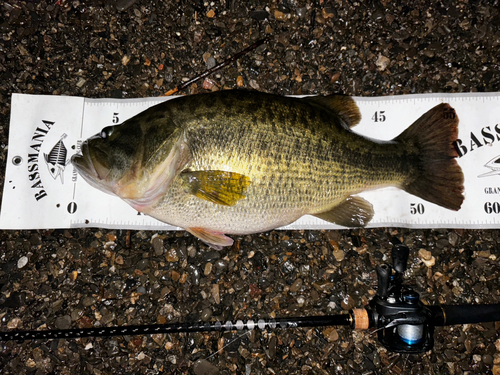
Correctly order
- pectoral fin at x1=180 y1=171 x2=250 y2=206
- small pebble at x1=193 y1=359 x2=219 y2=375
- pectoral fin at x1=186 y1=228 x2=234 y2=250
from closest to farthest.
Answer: pectoral fin at x1=180 y1=171 x2=250 y2=206, pectoral fin at x1=186 y1=228 x2=234 y2=250, small pebble at x1=193 y1=359 x2=219 y2=375

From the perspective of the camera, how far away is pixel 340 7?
8.20 ft

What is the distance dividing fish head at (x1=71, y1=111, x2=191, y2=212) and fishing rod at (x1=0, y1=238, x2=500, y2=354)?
37.3 inches

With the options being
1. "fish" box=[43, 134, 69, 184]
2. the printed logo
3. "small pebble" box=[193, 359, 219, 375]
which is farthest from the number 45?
"fish" box=[43, 134, 69, 184]

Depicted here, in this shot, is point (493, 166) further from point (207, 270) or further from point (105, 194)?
point (105, 194)

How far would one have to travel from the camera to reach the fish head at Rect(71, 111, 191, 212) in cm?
185

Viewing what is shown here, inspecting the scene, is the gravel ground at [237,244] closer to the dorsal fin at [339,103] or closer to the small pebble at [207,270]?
the small pebble at [207,270]

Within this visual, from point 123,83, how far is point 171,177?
1143 millimetres

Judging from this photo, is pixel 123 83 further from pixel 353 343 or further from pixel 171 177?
pixel 353 343

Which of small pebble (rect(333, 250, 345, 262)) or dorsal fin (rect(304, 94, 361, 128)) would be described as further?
small pebble (rect(333, 250, 345, 262))

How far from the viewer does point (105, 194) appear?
2.42m

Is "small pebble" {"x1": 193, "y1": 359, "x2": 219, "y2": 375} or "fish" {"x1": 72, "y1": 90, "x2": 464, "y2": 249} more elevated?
"fish" {"x1": 72, "y1": 90, "x2": 464, "y2": 249}

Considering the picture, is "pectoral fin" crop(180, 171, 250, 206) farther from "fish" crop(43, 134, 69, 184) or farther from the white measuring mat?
"fish" crop(43, 134, 69, 184)

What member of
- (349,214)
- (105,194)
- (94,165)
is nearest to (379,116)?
(349,214)

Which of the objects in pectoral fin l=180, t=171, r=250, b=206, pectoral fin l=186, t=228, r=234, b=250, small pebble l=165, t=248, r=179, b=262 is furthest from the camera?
small pebble l=165, t=248, r=179, b=262
